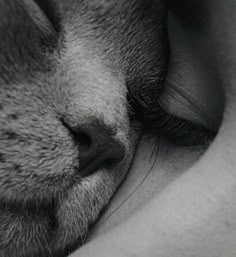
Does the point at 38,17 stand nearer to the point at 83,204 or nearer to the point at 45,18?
the point at 45,18

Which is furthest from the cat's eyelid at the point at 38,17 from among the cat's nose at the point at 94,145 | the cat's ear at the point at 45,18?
the cat's nose at the point at 94,145

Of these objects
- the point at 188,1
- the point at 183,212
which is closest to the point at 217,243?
the point at 183,212

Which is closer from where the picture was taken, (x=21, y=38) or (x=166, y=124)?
(x=21, y=38)

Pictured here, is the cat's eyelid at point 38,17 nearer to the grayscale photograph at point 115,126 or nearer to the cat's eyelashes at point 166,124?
the grayscale photograph at point 115,126

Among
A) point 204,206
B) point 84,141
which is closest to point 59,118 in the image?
point 84,141

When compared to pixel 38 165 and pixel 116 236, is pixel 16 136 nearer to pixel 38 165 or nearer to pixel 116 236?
pixel 38 165

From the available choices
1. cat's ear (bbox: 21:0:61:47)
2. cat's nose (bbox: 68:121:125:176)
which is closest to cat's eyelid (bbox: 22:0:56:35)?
cat's ear (bbox: 21:0:61:47)
